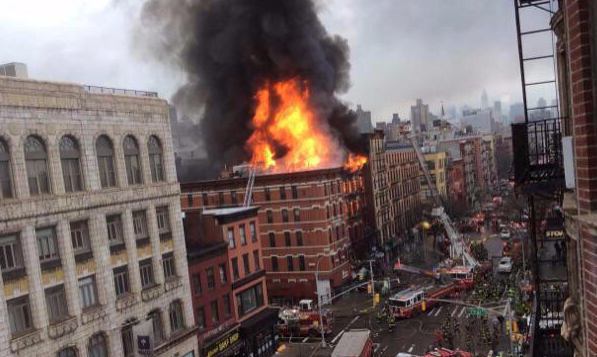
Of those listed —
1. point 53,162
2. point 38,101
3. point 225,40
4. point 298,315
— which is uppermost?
point 225,40

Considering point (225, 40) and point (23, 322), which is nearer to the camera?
point (23, 322)

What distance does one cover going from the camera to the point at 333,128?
65.9 meters

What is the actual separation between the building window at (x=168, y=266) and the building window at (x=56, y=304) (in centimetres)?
636

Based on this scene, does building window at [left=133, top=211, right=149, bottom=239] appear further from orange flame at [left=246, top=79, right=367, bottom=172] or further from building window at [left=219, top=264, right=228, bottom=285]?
orange flame at [left=246, top=79, right=367, bottom=172]

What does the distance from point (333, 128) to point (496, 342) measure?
38.4 meters

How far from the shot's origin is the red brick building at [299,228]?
164ft

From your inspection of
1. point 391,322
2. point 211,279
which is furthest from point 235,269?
point 391,322

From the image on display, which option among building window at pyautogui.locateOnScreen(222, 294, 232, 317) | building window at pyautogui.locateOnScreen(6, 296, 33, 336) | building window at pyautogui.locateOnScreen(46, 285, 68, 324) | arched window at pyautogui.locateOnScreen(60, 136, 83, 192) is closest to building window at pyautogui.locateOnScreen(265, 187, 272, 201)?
building window at pyautogui.locateOnScreen(222, 294, 232, 317)

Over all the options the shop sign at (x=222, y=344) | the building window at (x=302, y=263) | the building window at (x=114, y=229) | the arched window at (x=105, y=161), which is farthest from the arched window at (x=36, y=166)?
the building window at (x=302, y=263)

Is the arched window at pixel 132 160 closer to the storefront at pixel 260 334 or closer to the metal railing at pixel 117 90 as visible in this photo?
the metal railing at pixel 117 90

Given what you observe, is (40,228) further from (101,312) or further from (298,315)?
(298,315)

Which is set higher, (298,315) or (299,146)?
(299,146)

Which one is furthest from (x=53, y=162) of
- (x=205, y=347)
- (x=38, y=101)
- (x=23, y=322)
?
(x=205, y=347)

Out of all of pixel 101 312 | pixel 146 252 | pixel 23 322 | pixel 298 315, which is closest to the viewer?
pixel 23 322
